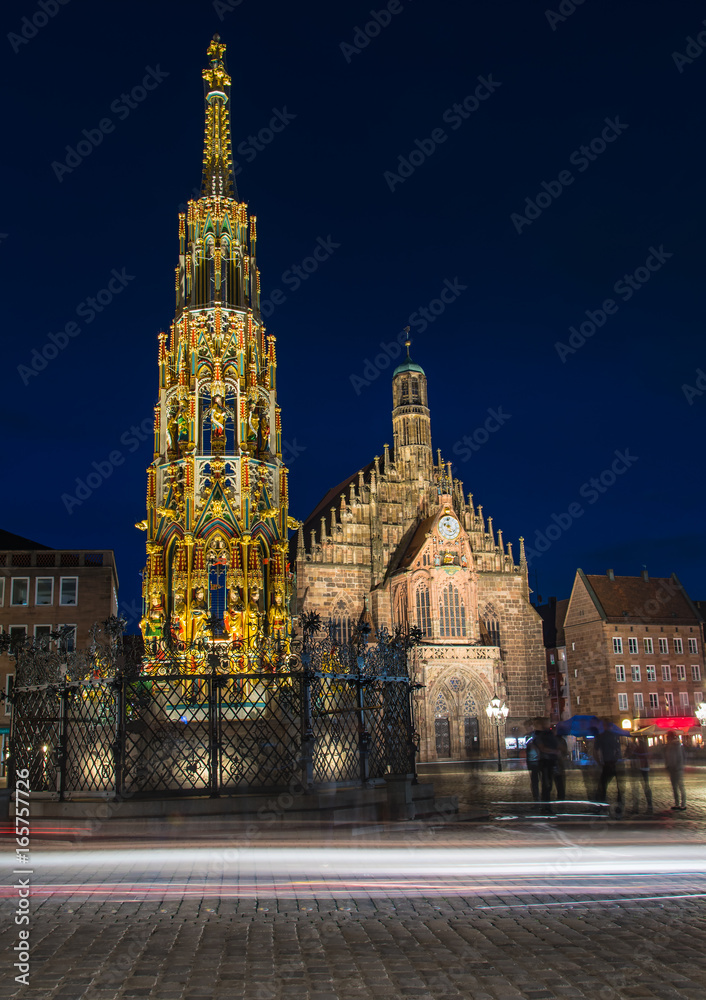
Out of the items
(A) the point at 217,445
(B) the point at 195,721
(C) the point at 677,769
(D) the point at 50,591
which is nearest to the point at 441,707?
(D) the point at 50,591

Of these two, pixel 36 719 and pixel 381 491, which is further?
pixel 381 491

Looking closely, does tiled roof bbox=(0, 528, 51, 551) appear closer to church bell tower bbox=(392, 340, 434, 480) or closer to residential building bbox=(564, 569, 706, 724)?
church bell tower bbox=(392, 340, 434, 480)

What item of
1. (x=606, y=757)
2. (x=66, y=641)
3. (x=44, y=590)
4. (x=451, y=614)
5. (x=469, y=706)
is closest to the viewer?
(x=606, y=757)

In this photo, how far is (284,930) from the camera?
7.89 m

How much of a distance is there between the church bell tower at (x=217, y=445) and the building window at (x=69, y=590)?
2288 centimetres

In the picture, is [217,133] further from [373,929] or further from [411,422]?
[411,422]

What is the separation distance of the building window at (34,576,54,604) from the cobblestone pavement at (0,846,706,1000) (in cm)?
3848

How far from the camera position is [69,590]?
48281mm

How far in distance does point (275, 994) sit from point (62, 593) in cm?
4490

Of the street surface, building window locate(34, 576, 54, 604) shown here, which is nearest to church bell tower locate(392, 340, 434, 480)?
building window locate(34, 576, 54, 604)

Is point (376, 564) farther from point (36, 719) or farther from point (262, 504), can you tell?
point (36, 719)

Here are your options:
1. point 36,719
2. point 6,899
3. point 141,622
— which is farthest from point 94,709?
point 6,899

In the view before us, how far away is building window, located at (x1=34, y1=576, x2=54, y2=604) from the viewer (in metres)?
47.9

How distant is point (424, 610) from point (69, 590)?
66.7 feet
